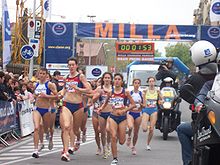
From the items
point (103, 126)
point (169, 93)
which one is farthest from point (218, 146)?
point (169, 93)

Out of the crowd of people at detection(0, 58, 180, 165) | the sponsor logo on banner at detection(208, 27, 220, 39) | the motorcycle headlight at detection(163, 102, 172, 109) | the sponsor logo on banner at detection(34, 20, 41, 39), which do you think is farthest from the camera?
the sponsor logo on banner at detection(208, 27, 220, 39)

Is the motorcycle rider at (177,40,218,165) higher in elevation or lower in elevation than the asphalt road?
higher

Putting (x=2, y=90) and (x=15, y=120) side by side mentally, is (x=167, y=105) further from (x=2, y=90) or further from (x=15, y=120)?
(x=2, y=90)

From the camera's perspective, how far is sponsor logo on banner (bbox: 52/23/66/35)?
1233 inches

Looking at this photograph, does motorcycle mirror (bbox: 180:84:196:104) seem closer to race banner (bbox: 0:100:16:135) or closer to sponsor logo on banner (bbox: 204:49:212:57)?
sponsor logo on banner (bbox: 204:49:212:57)

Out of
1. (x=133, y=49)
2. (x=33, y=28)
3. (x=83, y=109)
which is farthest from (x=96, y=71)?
(x=83, y=109)

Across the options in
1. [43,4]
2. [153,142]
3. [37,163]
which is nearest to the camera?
[37,163]

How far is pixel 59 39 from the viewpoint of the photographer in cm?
3148

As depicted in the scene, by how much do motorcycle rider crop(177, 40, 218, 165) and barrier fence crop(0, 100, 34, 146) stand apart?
842cm

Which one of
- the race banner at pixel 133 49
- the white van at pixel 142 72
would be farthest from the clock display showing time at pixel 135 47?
the white van at pixel 142 72

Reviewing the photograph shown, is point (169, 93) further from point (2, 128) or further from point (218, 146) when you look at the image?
point (218, 146)

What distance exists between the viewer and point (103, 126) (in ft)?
42.5

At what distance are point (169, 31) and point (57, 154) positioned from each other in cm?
1889

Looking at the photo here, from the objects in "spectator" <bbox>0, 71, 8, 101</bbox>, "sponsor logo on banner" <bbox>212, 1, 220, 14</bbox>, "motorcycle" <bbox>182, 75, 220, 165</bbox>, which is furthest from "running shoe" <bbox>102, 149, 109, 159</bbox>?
"sponsor logo on banner" <bbox>212, 1, 220, 14</bbox>
